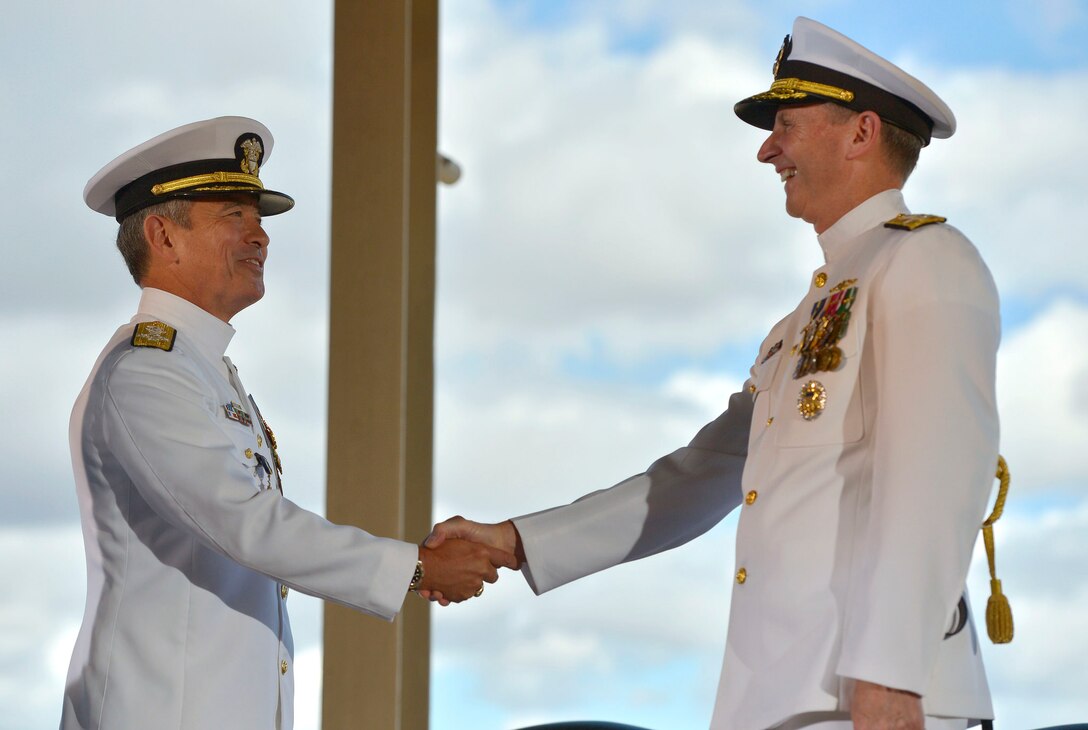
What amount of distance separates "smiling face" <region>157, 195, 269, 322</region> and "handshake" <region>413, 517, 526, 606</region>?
56cm

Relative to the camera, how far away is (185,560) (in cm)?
203

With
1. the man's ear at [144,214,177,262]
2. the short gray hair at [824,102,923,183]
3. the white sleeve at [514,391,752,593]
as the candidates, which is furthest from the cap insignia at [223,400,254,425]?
the short gray hair at [824,102,923,183]

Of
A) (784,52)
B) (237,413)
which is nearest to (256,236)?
(237,413)

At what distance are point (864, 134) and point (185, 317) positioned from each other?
44.6 inches

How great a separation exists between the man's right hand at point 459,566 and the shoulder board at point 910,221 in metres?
0.99

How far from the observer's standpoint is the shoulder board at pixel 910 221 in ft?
5.78

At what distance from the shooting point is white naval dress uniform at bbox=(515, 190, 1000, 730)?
1.49 meters

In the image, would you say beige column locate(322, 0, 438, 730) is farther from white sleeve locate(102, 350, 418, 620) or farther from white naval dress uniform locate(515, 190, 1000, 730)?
white naval dress uniform locate(515, 190, 1000, 730)

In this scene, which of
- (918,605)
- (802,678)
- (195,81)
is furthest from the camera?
(195,81)

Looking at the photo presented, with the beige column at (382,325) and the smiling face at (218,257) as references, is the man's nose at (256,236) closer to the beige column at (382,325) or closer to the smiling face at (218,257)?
the smiling face at (218,257)

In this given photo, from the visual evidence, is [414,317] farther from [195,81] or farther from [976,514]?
[976,514]

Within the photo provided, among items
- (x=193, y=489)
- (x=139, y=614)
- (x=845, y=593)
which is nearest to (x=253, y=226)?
(x=193, y=489)

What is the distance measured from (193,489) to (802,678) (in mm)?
950

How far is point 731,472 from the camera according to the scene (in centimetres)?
239
